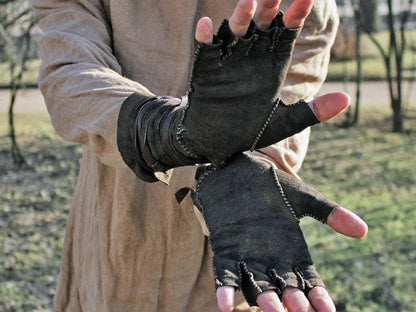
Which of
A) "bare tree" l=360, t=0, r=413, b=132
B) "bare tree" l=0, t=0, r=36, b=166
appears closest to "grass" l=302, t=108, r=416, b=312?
"bare tree" l=360, t=0, r=413, b=132

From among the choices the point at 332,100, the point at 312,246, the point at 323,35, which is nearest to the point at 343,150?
the point at 312,246

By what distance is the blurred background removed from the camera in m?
4.70

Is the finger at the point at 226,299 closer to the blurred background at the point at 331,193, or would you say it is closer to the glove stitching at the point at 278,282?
the glove stitching at the point at 278,282

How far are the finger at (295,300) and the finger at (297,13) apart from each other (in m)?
0.52

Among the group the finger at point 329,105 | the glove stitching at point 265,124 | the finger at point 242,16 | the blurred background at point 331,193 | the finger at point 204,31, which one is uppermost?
the finger at point 242,16

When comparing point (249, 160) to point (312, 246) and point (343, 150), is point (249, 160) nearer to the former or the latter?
point (312, 246)

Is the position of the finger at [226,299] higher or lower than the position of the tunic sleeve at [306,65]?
lower

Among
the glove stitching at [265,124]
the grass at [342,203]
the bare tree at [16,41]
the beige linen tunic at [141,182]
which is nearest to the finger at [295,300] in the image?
the glove stitching at [265,124]

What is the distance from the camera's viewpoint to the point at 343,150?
29.5 feet

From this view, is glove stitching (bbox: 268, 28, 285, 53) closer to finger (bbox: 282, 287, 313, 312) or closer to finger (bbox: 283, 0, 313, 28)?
finger (bbox: 283, 0, 313, 28)

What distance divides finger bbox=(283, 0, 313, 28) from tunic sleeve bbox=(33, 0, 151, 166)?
0.44 m

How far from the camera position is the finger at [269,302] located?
1.22 m

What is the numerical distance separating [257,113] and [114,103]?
1.18 ft

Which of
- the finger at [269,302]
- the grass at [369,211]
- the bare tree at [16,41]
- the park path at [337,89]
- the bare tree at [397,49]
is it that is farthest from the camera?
the park path at [337,89]
